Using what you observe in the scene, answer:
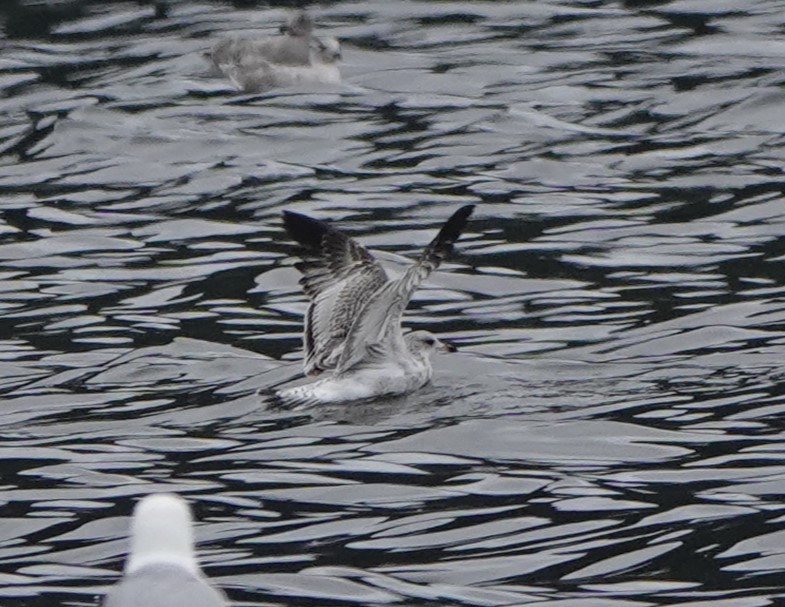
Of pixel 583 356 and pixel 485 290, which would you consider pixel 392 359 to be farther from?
pixel 485 290

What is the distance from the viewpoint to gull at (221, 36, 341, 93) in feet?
69.9

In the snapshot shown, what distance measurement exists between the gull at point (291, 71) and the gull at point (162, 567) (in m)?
14.8

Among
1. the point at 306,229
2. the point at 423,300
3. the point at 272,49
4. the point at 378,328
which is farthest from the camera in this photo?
the point at 272,49

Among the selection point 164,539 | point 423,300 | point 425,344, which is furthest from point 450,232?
point 164,539

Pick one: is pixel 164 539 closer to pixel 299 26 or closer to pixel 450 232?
pixel 450 232

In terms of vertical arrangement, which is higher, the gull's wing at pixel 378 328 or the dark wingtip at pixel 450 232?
the dark wingtip at pixel 450 232

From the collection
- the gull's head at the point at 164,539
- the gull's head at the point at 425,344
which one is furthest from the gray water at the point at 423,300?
the gull's head at the point at 164,539

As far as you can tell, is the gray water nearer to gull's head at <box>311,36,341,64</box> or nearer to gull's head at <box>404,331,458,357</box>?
gull's head at <box>404,331,458,357</box>

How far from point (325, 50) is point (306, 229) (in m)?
8.49

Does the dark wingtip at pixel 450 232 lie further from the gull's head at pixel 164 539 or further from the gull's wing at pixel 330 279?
the gull's head at pixel 164 539

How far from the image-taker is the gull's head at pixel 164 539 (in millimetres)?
6594

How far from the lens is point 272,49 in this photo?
21641 millimetres

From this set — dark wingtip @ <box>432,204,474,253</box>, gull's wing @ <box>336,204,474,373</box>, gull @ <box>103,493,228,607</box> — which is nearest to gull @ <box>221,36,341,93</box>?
gull's wing @ <box>336,204,474,373</box>

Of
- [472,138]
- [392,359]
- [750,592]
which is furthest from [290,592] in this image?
[472,138]
